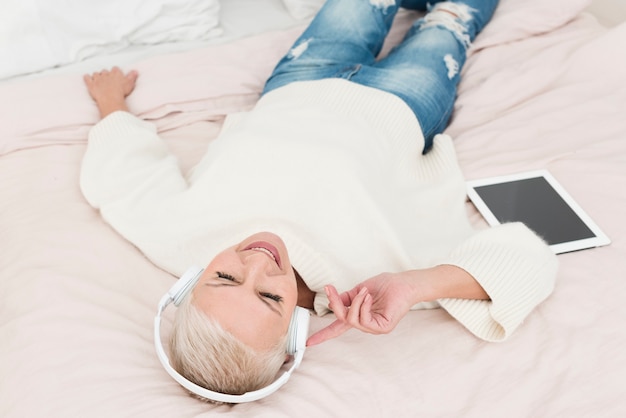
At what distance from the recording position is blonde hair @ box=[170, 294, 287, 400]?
0.78 metres

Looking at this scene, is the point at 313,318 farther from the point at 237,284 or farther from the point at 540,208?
the point at 540,208

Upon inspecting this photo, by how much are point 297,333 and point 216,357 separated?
0.12 metres

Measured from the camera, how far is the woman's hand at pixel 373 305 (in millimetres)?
827

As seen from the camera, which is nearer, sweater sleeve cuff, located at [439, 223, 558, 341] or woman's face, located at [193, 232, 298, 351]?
woman's face, located at [193, 232, 298, 351]

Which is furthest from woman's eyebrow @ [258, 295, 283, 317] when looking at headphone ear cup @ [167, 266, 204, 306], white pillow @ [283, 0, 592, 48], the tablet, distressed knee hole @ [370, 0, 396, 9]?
white pillow @ [283, 0, 592, 48]

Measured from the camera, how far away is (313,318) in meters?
1.02

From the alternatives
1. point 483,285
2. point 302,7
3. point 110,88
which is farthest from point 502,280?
point 302,7

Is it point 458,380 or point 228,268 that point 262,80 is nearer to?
point 228,268

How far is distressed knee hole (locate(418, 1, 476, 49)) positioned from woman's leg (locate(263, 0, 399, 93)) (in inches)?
4.0

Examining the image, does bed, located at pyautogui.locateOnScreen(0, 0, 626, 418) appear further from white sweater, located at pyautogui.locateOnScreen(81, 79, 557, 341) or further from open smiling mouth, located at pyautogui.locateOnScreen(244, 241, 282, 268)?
open smiling mouth, located at pyautogui.locateOnScreen(244, 241, 282, 268)

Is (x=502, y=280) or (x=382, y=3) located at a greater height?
(x=382, y=3)

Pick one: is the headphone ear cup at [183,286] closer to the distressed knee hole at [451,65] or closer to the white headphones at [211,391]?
the white headphones at [211,391]

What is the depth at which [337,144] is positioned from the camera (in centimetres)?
114

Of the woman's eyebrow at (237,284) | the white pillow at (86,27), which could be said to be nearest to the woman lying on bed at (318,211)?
the woman's eyebrow at (237,284)
